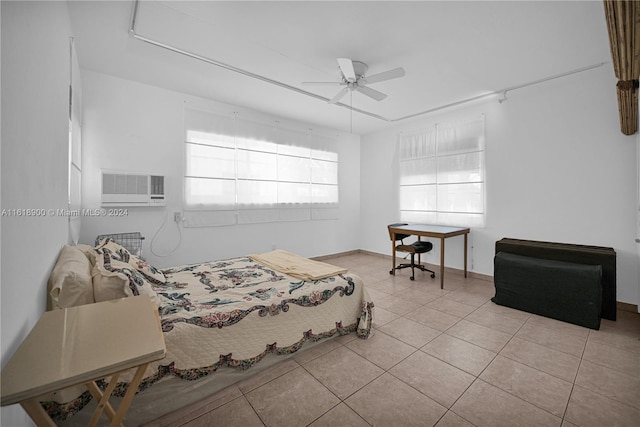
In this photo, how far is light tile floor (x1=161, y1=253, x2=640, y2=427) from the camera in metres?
1.60

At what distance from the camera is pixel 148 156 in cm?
358

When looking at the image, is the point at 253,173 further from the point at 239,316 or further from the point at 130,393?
the point at 130,393

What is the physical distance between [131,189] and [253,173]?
5.81 feet

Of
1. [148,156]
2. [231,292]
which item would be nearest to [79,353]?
[231,292]

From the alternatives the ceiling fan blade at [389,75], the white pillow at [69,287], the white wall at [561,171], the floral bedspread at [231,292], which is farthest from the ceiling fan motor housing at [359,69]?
the white pillow at [69,287]

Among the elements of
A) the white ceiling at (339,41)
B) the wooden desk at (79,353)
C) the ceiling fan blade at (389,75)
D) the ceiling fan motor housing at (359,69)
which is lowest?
the wooden desk at (79,353)

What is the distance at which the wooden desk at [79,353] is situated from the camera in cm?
74

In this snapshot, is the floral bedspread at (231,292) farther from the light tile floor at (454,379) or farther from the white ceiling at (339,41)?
the white ceiling at (339,41)

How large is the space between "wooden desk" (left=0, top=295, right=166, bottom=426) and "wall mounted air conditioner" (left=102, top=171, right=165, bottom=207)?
101 inches

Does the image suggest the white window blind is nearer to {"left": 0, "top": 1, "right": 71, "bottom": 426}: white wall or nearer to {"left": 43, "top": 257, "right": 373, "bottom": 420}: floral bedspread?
{"left": 43, "top": 257, "right": 373, "bottom": 420}: floral bedspread

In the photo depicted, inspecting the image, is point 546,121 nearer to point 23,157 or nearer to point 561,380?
point 561,380

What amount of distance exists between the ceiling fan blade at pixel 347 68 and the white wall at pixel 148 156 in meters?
2.23

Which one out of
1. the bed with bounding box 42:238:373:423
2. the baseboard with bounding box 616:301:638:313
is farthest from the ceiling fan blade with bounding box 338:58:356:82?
the baseboard with bounding box 616:301:638:313

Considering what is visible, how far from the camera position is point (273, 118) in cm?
480
